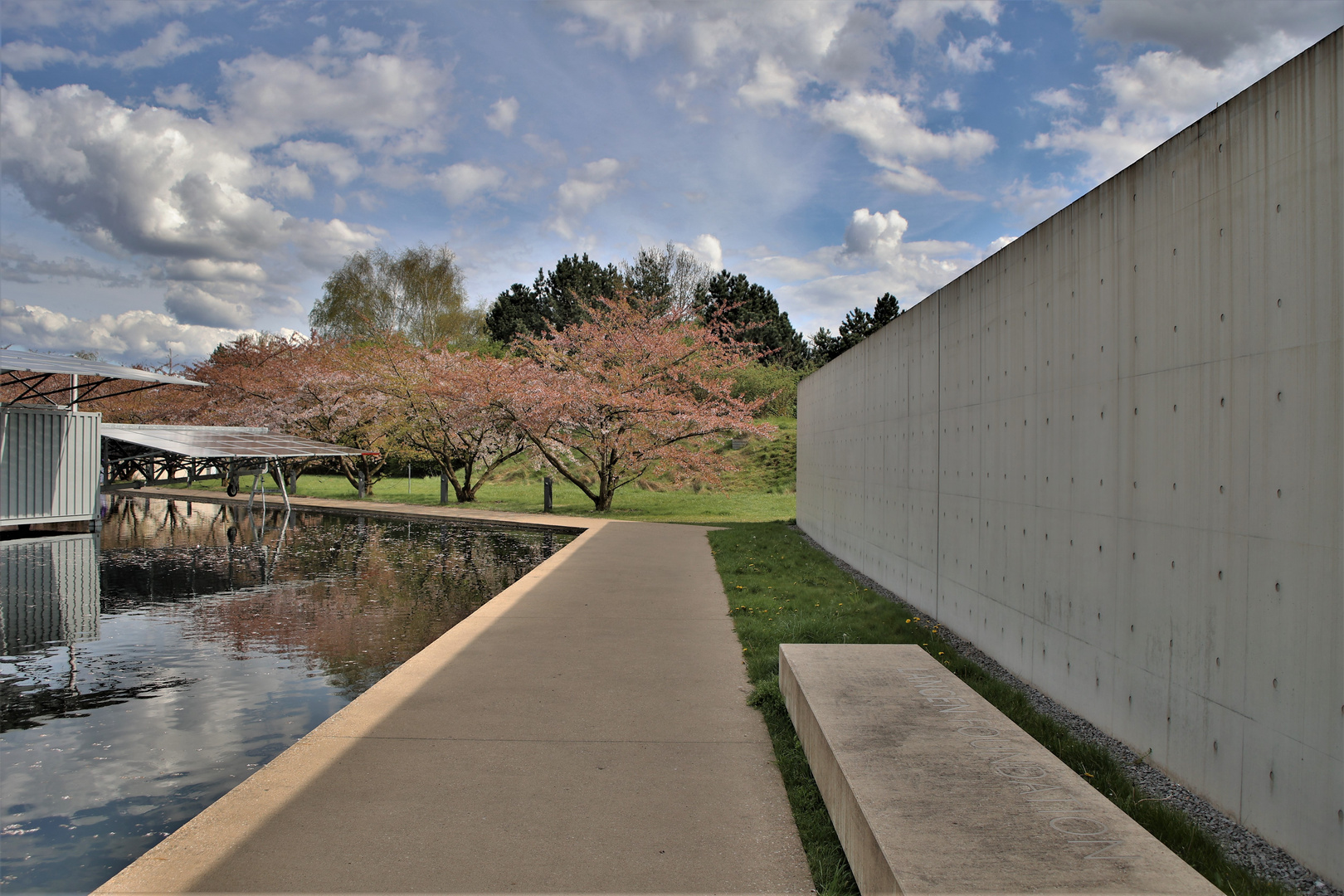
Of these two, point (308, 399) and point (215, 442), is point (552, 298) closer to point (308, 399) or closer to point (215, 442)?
point (308, 399)

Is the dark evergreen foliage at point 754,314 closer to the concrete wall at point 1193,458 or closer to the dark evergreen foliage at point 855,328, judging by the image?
the dark evergreen foliage at point 855,328

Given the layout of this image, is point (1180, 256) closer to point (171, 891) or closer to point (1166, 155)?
point (1166, 155)

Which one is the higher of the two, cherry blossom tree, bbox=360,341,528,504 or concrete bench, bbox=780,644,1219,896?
cherry blossom tree, bbox=360,341,528,504

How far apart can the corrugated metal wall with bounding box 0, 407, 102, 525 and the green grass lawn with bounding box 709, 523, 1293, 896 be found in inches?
511

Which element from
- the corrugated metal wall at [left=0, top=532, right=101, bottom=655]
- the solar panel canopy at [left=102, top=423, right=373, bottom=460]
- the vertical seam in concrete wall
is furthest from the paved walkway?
the solar panel canopy at [left=102, top=423, right=373, bottom=460]

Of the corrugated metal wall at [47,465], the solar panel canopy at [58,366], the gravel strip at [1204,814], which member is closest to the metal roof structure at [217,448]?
the corrugated metal wall at [47,465]

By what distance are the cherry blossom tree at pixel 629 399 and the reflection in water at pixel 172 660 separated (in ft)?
20.9

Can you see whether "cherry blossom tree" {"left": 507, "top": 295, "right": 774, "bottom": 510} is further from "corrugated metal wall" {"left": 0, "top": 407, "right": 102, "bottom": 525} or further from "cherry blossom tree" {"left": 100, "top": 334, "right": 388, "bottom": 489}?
"corrugated metal wall" {"left": 0, "top": 407, "right": 102, "bottom": 525}

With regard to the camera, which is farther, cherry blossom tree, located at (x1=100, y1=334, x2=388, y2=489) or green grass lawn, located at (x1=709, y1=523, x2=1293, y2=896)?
cherry blossom tree, located at (x1=100, y1=334, x2=388, y2=489)

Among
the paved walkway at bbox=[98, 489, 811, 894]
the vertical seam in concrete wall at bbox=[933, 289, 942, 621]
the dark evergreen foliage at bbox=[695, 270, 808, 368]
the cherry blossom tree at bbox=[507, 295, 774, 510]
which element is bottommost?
the paved walkway at bbox=[98, 489, 811, 894]

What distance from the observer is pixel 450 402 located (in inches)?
851

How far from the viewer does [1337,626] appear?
2.65m

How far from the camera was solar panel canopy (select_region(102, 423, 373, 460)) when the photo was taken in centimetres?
1700

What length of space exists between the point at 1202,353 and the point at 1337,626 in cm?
127
